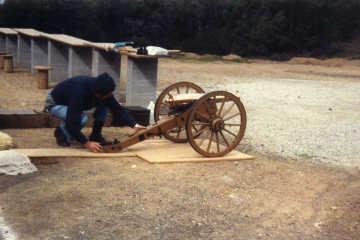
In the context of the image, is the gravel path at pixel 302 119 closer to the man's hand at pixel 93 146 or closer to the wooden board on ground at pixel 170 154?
the wooden board on ground at pixel 170 154

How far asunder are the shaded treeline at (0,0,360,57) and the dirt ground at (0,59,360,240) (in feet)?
63.8

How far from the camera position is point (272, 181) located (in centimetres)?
553

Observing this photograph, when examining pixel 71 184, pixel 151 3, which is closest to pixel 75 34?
pixel 151 3

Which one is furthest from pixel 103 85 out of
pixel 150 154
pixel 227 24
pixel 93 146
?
pixel 227 24

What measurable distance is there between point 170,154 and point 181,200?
1.54 metres

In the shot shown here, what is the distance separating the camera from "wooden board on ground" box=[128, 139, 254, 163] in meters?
6.04

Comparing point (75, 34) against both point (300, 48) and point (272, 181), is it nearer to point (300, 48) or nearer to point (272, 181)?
point (300, 48)

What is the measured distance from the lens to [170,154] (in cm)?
629

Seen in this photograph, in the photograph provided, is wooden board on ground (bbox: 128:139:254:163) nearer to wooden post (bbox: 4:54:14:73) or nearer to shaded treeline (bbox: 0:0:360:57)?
wooden post (bbox: 4:54:14:73)

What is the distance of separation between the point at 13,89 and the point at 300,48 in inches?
736

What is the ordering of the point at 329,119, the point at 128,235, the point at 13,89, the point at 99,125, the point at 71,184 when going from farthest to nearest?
the point at 13,89 → the point at 329,119 → the point at 99,125 → the point at 71,184 → the point at 128,235

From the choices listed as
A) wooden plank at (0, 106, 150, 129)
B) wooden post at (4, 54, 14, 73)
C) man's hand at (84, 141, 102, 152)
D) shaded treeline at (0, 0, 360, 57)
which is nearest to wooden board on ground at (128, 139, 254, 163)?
man's hand at (84, 141, 102, 152)

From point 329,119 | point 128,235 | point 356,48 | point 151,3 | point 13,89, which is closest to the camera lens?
point 128,235

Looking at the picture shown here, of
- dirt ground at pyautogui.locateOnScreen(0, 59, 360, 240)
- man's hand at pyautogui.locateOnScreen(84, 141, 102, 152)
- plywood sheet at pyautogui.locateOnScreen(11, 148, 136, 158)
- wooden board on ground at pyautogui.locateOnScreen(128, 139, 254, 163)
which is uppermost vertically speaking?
man's hand at pyautogui.locateOnScreen(84, 141, 102, 152)
